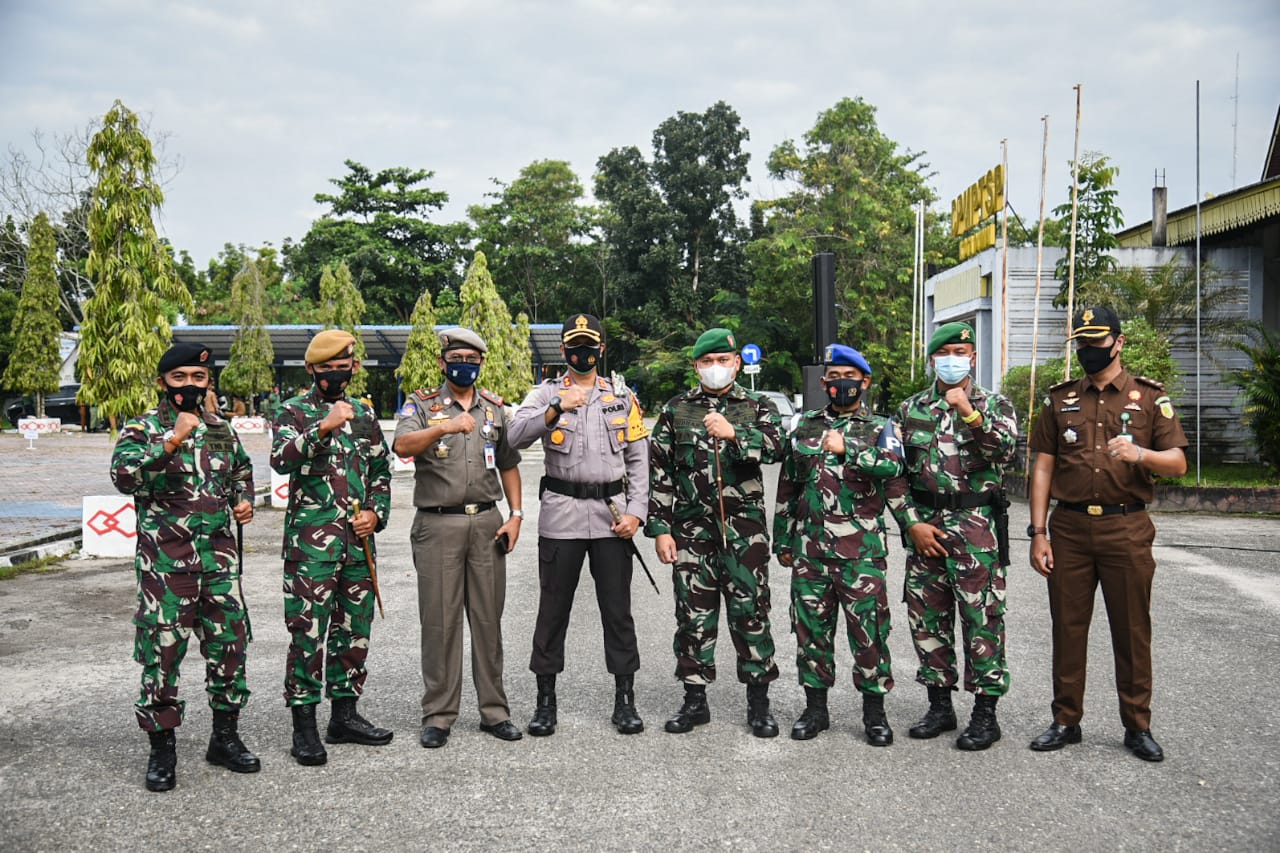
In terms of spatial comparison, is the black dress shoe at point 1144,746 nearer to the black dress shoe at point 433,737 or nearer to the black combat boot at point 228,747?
the black dress shoe at point 433,737

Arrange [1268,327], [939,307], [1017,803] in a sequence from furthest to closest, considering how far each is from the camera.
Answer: [939,307]
[1268,327]
[1017,803]

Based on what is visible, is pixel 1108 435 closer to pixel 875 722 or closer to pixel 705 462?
pixel 875 722

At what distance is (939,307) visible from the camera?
26328 mm

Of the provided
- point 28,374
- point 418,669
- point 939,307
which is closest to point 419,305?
point 28,374

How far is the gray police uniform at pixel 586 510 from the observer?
5.08 metres

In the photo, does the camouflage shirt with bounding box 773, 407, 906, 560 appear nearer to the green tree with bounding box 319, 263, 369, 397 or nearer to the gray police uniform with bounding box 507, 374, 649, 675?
the gray police uniform with bounding box 507, 374, 649, 675

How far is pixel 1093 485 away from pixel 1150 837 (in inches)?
64.7

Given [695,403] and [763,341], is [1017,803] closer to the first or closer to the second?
[695,403]

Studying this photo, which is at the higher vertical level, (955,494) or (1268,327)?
(1268,327)

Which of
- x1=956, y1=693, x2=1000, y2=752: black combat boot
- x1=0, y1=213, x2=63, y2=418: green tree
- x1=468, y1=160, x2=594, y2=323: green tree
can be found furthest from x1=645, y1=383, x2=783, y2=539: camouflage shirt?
x1=468, y1=160, x2=594, y2=323: green tree

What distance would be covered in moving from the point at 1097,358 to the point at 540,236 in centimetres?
5437

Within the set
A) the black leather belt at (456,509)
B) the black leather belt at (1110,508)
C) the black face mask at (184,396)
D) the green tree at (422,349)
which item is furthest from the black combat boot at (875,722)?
the green tree at (422,349)

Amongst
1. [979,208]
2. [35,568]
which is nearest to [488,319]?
[979,208]

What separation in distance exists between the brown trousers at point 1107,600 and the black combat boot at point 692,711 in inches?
65.9
